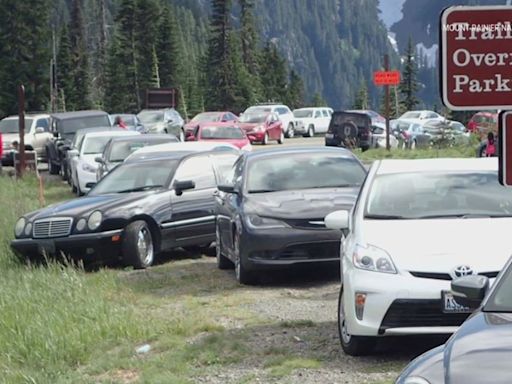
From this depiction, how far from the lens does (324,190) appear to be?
498 inches

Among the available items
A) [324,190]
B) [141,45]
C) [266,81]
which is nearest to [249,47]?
[266,81]

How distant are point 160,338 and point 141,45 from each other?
7782 cm

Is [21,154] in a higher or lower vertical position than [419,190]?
lower

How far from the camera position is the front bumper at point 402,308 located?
8.06m

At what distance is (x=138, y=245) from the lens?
14.0 metres

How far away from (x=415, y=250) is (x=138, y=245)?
6.27 m

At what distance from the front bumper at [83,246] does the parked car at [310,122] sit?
44417mm

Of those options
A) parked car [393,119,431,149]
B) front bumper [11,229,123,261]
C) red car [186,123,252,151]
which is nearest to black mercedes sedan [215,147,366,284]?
front bumper [11,229,123,261]

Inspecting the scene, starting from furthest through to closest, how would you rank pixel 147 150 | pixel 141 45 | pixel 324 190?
pixel 141 45 < pixel 147 150 < pixel 324 190

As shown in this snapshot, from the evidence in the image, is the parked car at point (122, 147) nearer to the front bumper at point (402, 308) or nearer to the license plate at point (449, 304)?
the front bumper at point (402, 308)

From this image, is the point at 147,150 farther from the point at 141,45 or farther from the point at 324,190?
the point at 141,45

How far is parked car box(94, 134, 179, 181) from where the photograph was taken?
23328 millimetres

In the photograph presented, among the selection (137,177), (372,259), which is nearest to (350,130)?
(137,177)

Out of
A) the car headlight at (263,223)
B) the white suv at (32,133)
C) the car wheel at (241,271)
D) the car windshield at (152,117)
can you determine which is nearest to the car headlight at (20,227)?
the car wheel at (241,271)
